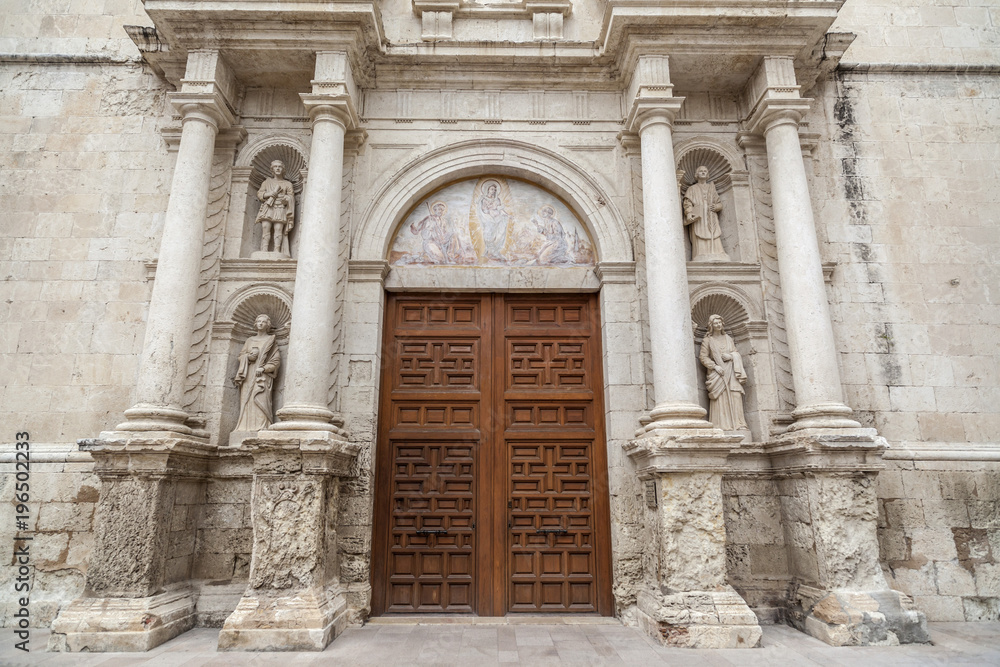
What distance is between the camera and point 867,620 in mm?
5160

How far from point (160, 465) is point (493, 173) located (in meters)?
4.81

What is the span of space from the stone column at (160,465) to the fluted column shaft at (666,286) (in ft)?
15.4

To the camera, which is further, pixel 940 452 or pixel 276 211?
pixel 276 211

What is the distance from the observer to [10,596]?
6027mm

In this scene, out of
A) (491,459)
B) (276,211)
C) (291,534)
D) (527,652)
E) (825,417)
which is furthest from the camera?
(276,211)

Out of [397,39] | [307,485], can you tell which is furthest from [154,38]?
[307,485]

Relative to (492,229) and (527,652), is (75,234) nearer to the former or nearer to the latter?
(492,229)

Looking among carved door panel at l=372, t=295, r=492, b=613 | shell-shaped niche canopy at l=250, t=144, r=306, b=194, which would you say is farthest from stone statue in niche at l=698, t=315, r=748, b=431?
shell-shaped niche canopy at l=250, t=144, r=306, b=194

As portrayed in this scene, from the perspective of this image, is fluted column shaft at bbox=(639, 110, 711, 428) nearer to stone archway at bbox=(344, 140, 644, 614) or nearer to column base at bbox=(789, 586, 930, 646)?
stone archway at bbox=(344, 140, 644, 614)

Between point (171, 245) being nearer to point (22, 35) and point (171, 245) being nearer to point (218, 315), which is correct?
point (218, 315)

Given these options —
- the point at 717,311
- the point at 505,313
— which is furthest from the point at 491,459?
the point at 717,311

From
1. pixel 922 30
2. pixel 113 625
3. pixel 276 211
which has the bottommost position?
pixel 113 625

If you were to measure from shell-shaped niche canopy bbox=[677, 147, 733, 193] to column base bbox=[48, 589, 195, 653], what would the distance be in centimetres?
712

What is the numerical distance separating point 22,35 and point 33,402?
15.9 feet
